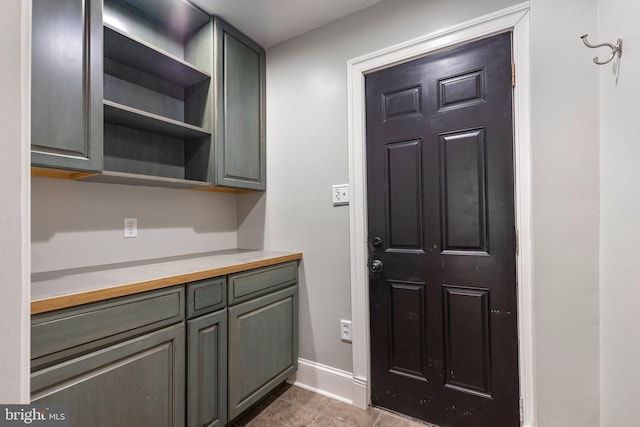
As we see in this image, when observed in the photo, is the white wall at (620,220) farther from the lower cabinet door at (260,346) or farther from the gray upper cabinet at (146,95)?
the gray upper cabinet at (146,95)

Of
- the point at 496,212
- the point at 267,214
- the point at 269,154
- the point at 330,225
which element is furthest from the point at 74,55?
the point at 496,212

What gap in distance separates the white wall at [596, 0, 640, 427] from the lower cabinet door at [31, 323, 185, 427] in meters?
1.67

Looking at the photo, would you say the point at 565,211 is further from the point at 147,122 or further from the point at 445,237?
the point at 147,122

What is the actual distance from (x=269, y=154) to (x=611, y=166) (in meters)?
1.83

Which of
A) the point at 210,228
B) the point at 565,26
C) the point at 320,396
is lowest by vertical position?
the point at 320,396

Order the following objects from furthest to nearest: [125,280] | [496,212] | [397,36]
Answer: [397,36], [496,212], [125,280]

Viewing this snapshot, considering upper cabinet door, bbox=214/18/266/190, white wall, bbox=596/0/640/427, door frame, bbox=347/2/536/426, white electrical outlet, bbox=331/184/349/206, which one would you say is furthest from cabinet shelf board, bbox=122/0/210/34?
white wall, bbox=596/0/640/427

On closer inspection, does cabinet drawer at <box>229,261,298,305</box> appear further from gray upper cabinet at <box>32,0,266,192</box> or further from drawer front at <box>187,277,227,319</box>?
gray upper cabinet at <box>32,0,266,192</box>

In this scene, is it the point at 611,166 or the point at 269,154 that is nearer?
the point at 611,166

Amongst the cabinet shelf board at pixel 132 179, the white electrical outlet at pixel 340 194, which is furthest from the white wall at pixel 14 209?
the white electrical outlet at pixel 340 194

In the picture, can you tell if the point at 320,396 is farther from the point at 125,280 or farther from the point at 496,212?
the point at 496,212

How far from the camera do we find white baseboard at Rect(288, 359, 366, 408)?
1.78 m

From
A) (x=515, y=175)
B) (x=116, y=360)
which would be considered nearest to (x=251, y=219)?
(x=116, y=360)

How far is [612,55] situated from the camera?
104cm
